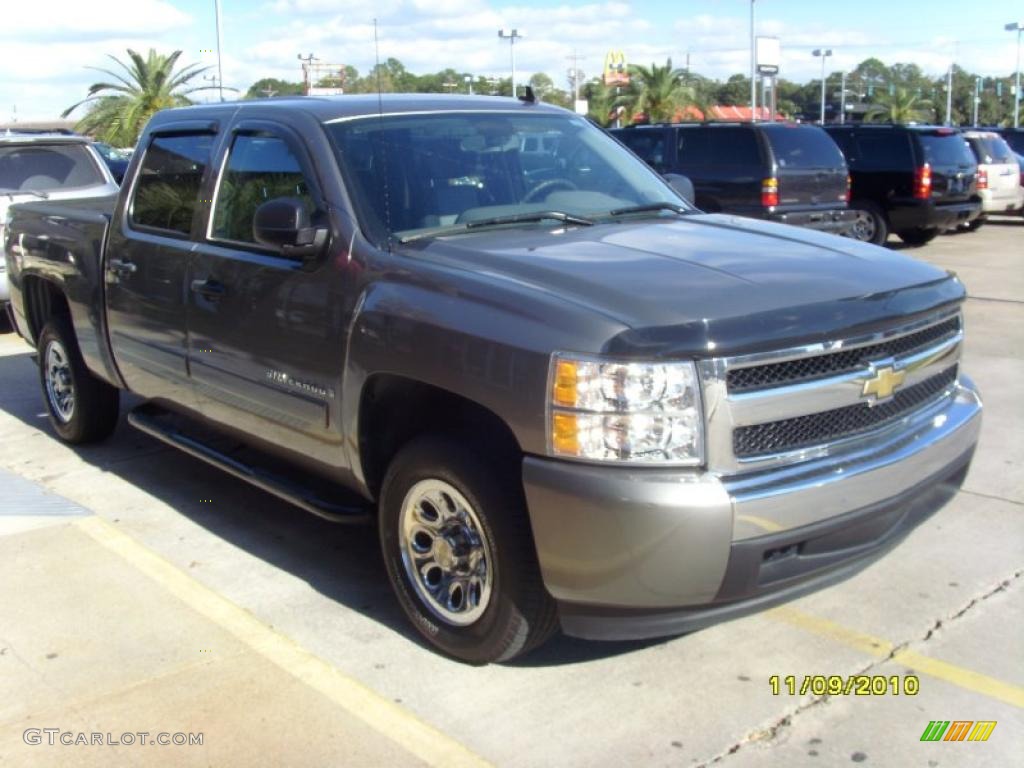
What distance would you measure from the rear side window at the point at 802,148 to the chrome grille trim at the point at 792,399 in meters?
11.0

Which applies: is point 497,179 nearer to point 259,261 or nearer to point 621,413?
point 259,261

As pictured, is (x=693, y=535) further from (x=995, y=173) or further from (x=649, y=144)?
(x=995, y=173)

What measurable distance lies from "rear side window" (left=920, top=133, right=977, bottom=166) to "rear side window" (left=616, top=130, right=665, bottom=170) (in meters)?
4.25

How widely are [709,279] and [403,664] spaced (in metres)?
1.71

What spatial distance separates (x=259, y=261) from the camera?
481cm

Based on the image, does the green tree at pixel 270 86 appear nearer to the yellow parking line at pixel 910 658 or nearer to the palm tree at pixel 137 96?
the yellow parking line at pixel 910 658

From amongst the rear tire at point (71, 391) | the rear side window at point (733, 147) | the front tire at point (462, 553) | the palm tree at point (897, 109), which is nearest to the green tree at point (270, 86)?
the rear tire at point (71, 391)

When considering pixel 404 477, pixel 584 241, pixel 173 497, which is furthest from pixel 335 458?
pixel 173 497

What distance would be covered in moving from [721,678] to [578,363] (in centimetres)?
129

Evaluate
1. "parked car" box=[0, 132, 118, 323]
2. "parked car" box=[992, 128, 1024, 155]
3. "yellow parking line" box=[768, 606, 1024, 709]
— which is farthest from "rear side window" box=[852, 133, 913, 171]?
"yellow parking line" box=[768, 606, 1024, 709]

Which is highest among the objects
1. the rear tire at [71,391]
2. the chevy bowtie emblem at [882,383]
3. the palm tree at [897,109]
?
the palm tree at [897,109]

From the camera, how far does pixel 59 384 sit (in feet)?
23.2

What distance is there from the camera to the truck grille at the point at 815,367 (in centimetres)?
348

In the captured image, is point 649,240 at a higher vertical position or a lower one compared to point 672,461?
higher
